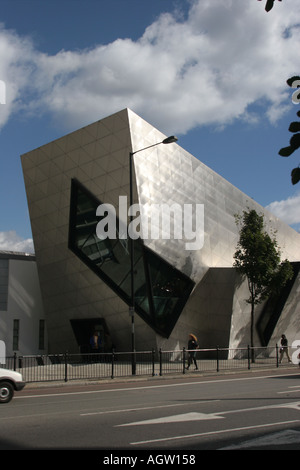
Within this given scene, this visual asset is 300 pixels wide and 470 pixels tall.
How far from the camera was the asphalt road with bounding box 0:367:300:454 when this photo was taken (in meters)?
7.28

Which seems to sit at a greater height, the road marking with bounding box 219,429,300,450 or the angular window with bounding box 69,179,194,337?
the angular window with bounding box 69,179,194,337

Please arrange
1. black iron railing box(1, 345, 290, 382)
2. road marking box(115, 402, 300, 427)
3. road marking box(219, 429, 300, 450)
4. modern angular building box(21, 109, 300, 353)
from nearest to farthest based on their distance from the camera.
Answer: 1. road marking box(219, 429, 300, 450)
2. road marking box(115, 402, 300, 427)
3. black iron railing box(1, 345, 290, 382)
4. modern angular building box(21, 109, 300, 353)

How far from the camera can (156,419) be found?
31.1ft

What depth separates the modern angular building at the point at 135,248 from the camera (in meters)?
27.0

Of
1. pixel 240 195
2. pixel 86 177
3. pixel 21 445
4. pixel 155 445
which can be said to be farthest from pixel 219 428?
pixel 240 195

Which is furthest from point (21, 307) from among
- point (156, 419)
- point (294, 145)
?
point (294, 145)

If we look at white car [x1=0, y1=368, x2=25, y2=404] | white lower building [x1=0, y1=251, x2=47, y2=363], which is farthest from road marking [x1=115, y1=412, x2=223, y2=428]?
white lower building [x1=0, y1=251, x2=47, y2=363]

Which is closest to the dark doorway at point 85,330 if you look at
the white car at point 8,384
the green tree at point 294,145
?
the white car at point 8,384

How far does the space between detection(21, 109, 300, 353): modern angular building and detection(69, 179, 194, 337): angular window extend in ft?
0.19

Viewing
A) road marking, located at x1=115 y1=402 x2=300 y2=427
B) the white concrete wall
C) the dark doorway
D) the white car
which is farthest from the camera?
the white concrete wall

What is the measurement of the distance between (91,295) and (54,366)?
31.7 feet

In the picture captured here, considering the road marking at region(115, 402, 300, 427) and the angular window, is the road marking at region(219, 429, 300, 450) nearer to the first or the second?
the road marking at region(115, 402, 300, 427)

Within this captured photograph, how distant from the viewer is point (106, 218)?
28312 mm

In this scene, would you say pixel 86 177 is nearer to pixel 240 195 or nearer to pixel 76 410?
pixel 240 195
